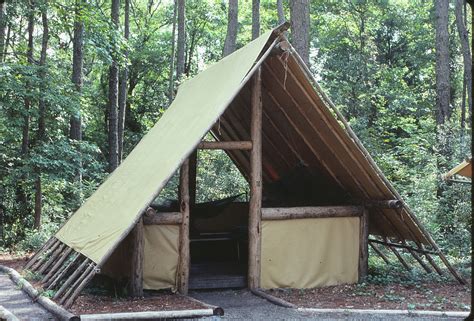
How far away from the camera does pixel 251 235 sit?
8109mm

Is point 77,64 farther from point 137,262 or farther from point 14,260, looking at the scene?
point 137,262

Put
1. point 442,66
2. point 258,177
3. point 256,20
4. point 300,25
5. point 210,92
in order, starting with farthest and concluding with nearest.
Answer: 1. point 256,20
2. point 442,66
3. point 300,25
4. point 210,92
5. point 258,177

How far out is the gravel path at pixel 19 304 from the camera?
20.2 ft

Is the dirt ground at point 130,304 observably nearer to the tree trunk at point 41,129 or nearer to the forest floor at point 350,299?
the forest floor at point 350,299

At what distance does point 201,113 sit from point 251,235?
196 centimetres

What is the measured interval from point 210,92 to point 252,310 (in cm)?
349

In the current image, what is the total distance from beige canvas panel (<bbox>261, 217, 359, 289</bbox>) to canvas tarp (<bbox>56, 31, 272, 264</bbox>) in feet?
6.26

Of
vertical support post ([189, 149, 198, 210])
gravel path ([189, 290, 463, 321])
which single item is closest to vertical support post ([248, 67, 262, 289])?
gravel path ([189, 290, 463, 321])

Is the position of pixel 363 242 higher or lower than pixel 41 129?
lower

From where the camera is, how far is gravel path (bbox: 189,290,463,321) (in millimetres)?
6199

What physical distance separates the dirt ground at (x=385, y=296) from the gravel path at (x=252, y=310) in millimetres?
421

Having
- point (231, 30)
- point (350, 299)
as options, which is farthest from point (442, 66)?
point (350, 299)

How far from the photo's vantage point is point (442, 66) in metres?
14.9

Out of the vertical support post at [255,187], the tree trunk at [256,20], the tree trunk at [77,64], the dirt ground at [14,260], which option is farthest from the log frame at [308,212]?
the tree trunk at [256,20]
